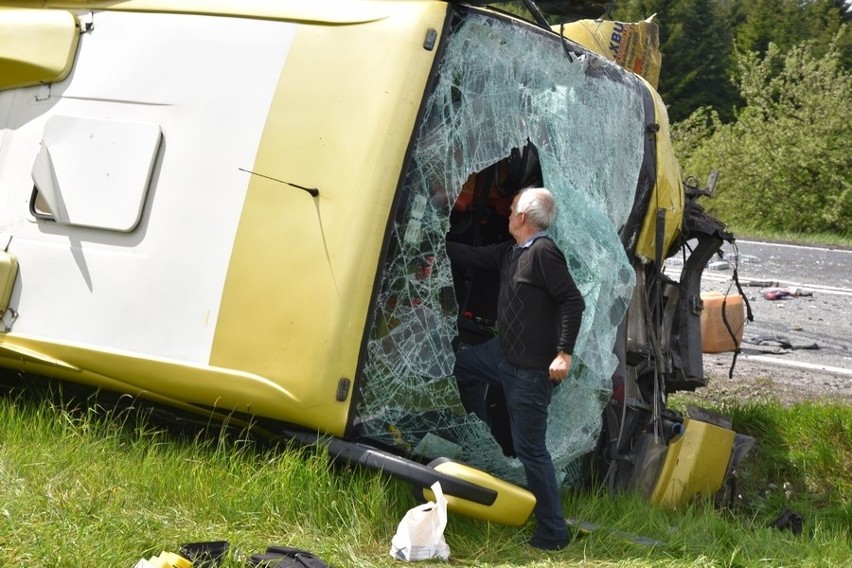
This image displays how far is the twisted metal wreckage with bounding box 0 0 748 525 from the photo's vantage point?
414 cm

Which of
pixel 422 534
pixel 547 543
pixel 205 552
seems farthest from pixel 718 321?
pixel 205 552

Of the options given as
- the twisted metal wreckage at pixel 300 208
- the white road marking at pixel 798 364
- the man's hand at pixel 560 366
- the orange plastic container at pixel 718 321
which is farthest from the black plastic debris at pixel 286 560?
the white road marking at pixel 798 364

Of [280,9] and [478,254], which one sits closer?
[280,9]

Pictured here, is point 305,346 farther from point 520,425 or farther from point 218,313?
point 520,425

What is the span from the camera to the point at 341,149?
4.19 metres

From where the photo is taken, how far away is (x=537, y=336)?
440cm

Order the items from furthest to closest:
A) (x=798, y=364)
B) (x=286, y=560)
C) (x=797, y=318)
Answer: (x=797, y=318), (x=798, y=364), (x=286, y=560)

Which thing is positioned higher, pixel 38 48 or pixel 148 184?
pixel 38 48

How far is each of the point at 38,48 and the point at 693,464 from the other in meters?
3.48

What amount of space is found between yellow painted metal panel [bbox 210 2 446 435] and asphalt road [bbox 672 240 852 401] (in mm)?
2826

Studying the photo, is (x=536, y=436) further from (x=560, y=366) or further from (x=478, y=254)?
(x=478, y=254)

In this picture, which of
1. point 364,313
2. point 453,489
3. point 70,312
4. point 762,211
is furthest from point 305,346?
point 762,211

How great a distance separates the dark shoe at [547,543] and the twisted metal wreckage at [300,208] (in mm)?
158

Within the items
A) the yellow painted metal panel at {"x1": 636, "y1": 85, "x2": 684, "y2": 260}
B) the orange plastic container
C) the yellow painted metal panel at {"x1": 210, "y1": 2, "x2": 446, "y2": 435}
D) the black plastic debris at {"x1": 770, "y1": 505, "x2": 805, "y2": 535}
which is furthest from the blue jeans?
the orange plastic container
